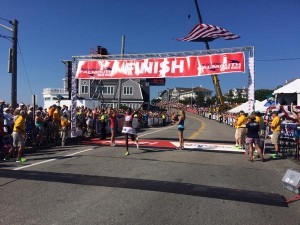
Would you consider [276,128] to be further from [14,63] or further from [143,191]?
[14,63]

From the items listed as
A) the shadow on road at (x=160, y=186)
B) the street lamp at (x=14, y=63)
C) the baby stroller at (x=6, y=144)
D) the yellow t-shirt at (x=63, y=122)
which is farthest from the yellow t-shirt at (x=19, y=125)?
the street lamp at (x=14, y=63)

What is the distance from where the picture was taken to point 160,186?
291 inches

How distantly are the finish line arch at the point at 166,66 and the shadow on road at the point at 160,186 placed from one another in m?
6.83

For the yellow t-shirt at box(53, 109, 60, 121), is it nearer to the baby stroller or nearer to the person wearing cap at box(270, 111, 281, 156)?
the baby stroller

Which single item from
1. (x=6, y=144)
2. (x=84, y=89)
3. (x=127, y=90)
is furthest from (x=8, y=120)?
(x=127, y=90)

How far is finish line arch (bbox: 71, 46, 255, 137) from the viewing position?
1423cm

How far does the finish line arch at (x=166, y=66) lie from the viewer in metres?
14.2

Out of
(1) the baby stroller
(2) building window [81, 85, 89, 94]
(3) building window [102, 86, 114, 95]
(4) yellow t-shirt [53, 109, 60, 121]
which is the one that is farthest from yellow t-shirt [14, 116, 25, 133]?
(3) building window [102, 86, 114, 95]

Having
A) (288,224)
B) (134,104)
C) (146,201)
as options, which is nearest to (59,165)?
(146,201)

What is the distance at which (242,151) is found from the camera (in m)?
13.9

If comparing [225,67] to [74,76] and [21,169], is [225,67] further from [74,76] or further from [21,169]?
[21,169]

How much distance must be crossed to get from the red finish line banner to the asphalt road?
4.97 m

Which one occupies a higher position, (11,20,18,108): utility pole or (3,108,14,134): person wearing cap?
(11,20,18,108): utility pole

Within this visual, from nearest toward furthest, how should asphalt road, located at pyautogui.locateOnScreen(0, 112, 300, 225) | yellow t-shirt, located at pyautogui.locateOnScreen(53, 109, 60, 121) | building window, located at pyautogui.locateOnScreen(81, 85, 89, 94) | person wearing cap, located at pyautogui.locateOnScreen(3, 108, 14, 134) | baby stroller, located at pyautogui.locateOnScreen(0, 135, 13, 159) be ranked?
asphalt road, located at pyautogui.locateOnScreen(0, 112, 300, 225) → baby stroller, located at pyautogui.locateOnScreen(0, 135, 13, 159) → person wearing cap, located at pyautogui.locateOnScreen(3, 108, 14, 134) → yellow t-shirt, located at pyautogui.locateOnScreen(53, 109, 60, 121) → building window, located at pyautogui.locateOnScreen(81, 85, 89, 94)
